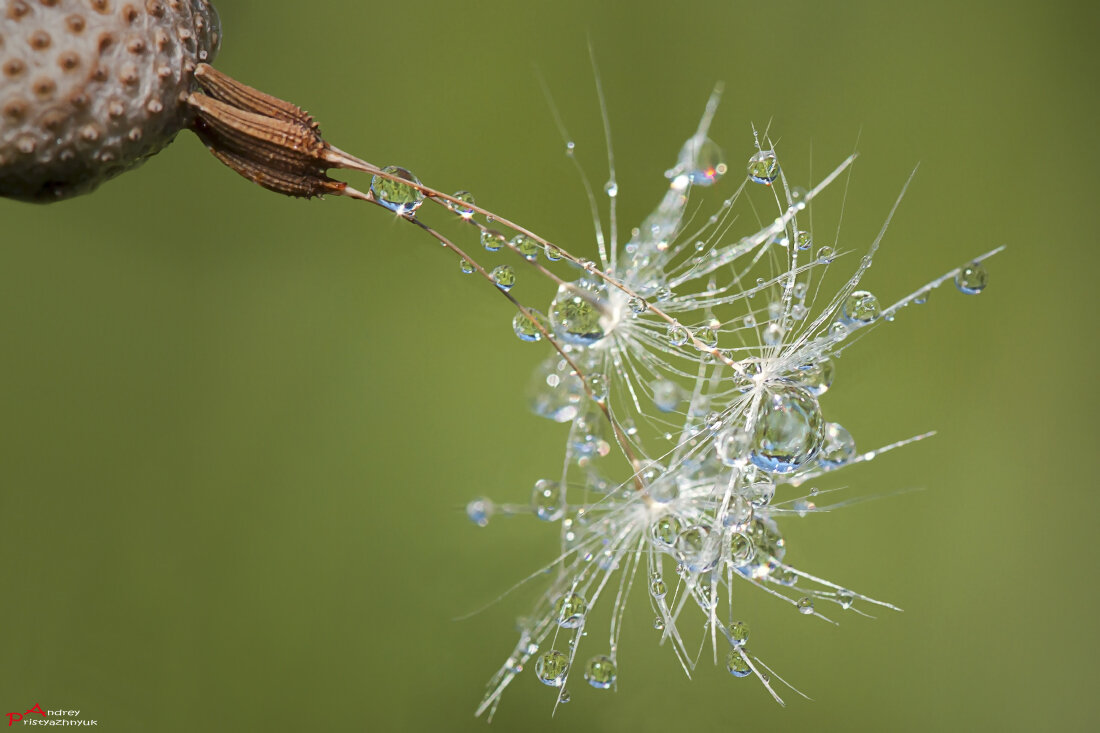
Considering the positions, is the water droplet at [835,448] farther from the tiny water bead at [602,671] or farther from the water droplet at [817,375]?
the tiny water bead at [602,671]

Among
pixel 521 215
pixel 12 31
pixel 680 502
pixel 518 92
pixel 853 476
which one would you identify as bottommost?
pixel 680 502

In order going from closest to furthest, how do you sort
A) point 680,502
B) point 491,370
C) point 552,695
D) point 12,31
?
point 12,31
point 680,502
point 552,695
point 491,370

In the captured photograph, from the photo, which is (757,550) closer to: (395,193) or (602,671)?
(602,671)

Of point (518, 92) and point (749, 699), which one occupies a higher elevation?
point (518, 92)

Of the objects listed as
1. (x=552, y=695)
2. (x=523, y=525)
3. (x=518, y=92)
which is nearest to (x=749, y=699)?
(x=552, y=695)

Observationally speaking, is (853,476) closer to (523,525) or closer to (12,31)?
(523,525)

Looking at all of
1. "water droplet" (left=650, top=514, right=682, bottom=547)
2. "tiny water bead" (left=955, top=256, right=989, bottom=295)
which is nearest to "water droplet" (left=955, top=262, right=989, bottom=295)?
"tiny water bead" (left=955, top=256, right=989, bottom=295)

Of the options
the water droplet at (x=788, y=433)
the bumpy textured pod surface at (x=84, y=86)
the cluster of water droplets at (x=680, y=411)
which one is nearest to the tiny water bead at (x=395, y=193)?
the cluster of water droplets at (x=680, y=411)
